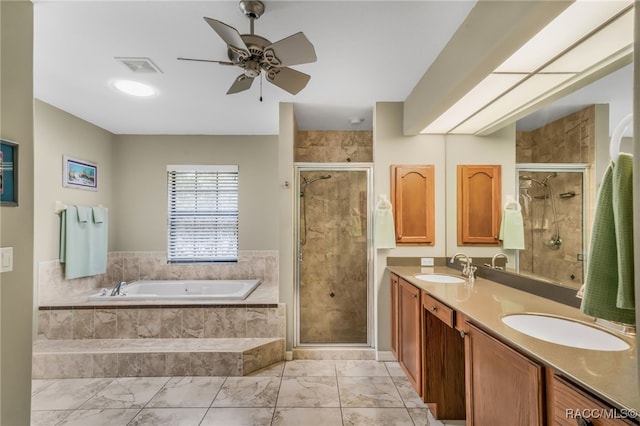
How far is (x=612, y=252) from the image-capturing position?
939mm

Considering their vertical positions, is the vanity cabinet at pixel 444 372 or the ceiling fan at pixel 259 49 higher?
the ceiling fan at pixel 259 49

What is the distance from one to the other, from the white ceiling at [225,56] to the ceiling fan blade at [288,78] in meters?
0.27

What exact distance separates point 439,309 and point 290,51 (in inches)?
68.5

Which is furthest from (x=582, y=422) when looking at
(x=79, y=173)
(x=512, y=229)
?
(x=79, y=173)

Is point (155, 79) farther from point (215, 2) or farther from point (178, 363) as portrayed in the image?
point (178, 363)

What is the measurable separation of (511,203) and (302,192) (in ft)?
6.39

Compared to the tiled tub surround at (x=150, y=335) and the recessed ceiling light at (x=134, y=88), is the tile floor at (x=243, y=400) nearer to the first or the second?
the tiled tub surround at (x=150, y=335)

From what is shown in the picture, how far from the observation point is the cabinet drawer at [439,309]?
1638 millimetres

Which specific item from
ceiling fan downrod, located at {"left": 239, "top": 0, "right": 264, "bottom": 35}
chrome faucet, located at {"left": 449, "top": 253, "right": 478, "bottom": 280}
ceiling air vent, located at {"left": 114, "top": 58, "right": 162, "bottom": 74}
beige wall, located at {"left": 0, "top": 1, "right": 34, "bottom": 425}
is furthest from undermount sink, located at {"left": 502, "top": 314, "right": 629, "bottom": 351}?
ceiling air vent, located at {"left": 114, "top": 58, "right": 162, "bottom": 74}

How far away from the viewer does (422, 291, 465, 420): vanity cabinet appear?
6.52 ft

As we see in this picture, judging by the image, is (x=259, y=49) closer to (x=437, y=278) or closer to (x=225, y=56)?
(x=225, y=56)

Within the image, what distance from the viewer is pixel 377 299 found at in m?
2.95

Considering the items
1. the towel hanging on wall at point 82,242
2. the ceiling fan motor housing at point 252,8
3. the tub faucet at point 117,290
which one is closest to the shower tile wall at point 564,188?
the ceiling fan motor housing at point 252,8

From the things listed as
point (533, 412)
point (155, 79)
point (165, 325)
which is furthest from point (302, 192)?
point (533, 412)
